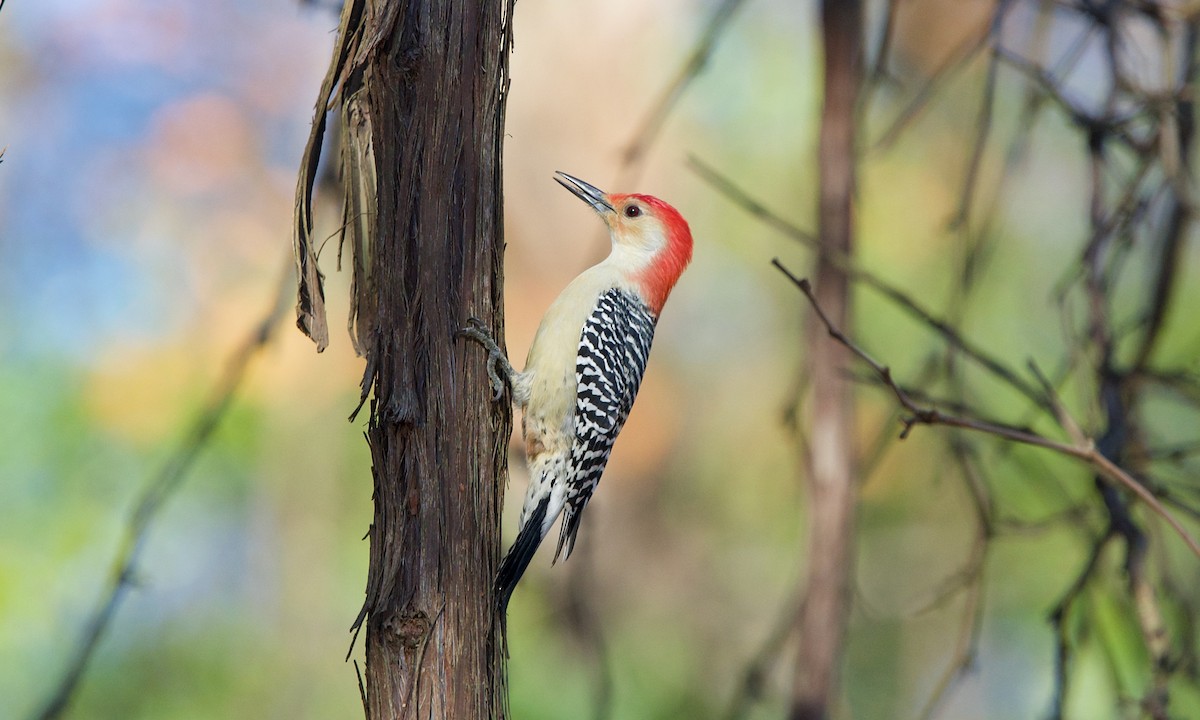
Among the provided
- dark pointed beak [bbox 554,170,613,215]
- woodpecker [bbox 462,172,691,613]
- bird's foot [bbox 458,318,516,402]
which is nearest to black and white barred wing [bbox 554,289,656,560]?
woodpecker [bbox 462,172,691,613]

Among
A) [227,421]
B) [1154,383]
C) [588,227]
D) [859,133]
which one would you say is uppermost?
[588,227]

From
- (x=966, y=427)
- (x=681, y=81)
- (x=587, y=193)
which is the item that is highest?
(x=681, y=81)

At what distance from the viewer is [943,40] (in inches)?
179

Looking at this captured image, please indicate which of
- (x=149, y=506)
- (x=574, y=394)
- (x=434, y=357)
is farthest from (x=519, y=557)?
(x=149, y=506)

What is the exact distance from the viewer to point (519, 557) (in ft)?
7.11

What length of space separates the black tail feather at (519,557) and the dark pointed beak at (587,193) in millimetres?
954

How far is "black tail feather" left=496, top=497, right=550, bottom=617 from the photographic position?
1907 millimetres

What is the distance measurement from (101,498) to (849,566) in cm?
282

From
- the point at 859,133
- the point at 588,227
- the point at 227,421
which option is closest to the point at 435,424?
the point at 859,133

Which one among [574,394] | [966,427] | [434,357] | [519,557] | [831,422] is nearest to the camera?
[434,357]

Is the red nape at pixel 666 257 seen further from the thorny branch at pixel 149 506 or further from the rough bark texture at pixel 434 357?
the rough bark texture at pixel 434 357

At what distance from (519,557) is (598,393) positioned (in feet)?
1.72

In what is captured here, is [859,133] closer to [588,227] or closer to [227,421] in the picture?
[588,227]

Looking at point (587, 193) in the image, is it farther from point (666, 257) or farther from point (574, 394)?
point (574, 394)
